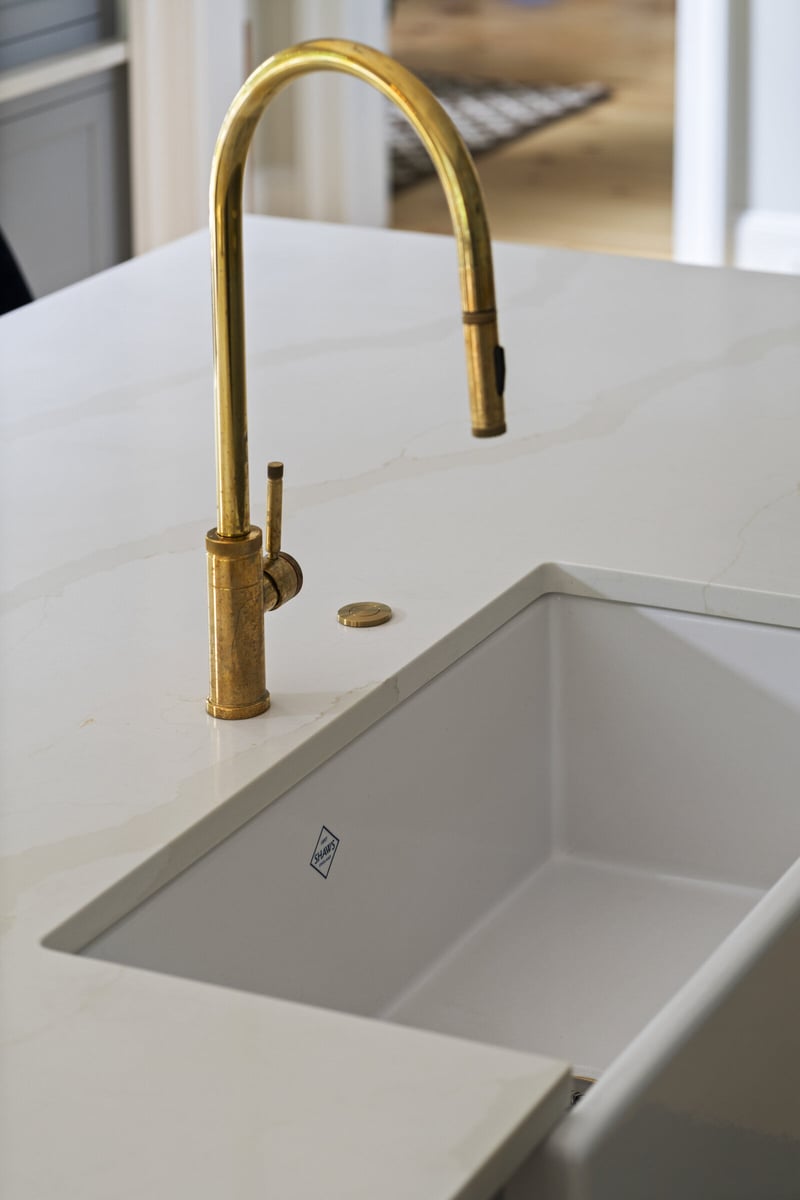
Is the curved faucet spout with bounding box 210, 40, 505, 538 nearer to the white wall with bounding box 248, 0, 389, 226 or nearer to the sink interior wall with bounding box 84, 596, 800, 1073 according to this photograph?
the sink interior wall with bounding box 84, 596, 800, 1073

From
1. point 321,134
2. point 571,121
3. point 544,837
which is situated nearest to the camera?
point 544,837

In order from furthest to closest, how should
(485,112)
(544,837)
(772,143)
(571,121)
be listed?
(485,112) → (571,121) → (772,143) → (544,837)

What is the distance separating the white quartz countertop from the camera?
0.68 metres

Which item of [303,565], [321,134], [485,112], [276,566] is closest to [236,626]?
[276,566]

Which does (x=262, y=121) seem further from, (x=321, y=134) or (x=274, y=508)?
(x=274, y=508)

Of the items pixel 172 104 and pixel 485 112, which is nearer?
pixel 172 104

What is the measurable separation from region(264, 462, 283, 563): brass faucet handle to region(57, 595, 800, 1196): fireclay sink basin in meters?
0.13

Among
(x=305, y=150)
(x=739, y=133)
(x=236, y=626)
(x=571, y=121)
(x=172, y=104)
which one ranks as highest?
(x=236, y=626)

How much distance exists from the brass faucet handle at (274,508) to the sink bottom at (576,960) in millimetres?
300

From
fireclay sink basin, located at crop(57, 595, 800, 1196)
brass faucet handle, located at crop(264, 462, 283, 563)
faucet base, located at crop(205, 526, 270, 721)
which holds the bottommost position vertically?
fireclay sink basin, located at crop(57, 595, 800, 1196)

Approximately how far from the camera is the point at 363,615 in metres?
1.12

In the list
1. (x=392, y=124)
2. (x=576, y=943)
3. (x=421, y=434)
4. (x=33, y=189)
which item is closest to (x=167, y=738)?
(x=576, y=943)

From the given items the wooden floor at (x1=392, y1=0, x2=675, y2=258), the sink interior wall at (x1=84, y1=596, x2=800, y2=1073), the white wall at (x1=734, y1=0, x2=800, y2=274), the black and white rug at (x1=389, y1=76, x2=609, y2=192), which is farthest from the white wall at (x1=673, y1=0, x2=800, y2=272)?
the sink interior wall at (x1=84, y1=596, x2=800, y2=1073)

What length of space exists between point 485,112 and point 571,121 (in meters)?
0.38
